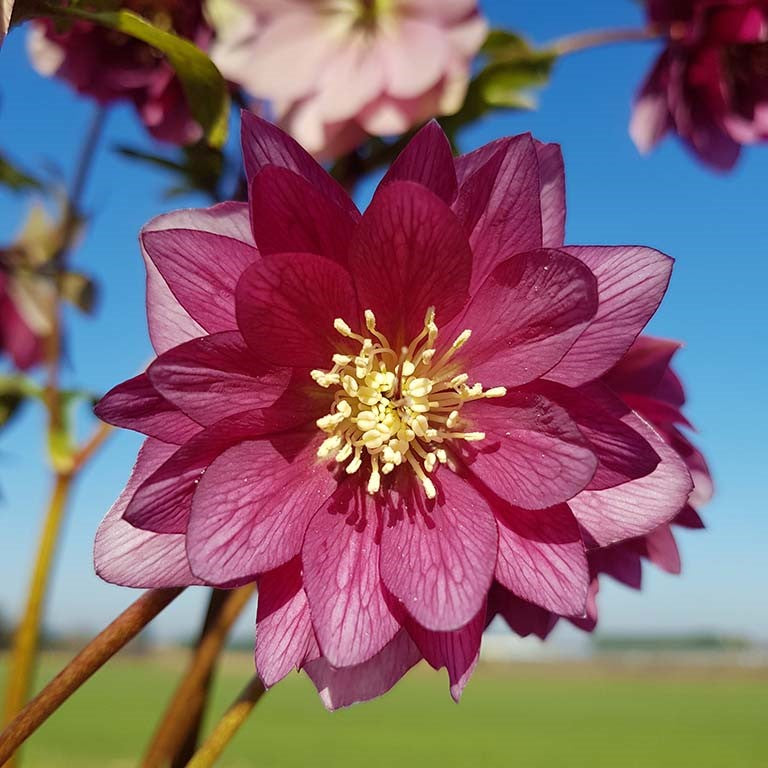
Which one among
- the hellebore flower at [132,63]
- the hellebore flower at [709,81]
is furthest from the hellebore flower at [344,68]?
the hellebore flower at [709,81]

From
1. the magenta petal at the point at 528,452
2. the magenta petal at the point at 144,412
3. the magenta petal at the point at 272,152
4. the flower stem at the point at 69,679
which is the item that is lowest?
the flower stem at the point at 69,679

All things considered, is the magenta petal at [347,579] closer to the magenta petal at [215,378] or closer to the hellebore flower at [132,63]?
the magenta petal at [215,378]

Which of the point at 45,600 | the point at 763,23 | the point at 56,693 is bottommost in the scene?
the point at 45,600

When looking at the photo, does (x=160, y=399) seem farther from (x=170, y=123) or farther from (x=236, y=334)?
(x=170, y=123)

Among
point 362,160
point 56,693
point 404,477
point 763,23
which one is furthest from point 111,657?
point 763,23

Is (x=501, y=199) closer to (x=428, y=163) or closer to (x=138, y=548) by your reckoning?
(x=428, y=163)

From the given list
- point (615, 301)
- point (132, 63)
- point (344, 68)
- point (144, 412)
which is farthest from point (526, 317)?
point (132, 63)

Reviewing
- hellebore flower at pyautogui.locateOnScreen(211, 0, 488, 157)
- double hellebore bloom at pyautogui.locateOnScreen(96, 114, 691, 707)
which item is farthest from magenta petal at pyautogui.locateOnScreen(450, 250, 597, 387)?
hellebore flower at pyautogui.locateOnScreen(211, 0, 488, 157)
